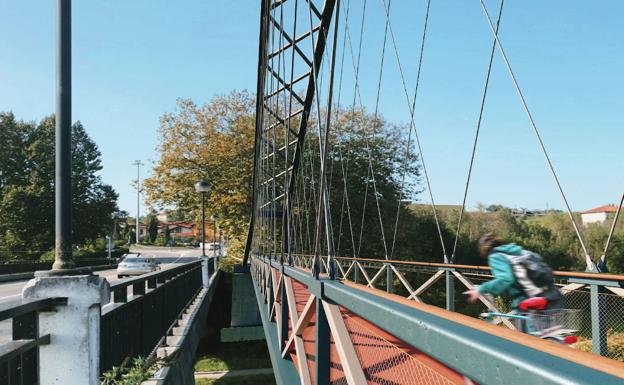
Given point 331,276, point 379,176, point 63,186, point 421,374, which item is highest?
point 379,176

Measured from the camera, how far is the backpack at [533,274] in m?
3.44

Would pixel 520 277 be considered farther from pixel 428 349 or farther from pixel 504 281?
pixel 428 349

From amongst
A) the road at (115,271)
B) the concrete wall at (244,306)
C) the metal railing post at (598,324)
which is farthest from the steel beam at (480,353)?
the concrete wall at (244,306)

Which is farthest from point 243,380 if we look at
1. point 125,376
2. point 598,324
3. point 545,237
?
point 545,237

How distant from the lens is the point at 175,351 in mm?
6684

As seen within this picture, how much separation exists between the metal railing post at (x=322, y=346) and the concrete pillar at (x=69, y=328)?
1.78m

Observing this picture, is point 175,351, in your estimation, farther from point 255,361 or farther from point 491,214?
point 491,214

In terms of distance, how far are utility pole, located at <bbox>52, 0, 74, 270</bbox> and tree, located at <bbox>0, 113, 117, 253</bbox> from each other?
43.4 meters

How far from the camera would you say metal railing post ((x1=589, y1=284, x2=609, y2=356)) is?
5168 mm

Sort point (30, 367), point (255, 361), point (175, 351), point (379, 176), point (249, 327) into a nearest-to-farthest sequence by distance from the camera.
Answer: point (30, 367) → point (175, 351) → point (255, 361) → point (249, 327) → point (379, 176)

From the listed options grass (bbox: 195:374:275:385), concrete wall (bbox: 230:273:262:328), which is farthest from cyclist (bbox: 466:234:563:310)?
concrete wall (bbox: 230:273:262:328)

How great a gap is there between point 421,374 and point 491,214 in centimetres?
4493

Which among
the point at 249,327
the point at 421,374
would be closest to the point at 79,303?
the point at 421,374

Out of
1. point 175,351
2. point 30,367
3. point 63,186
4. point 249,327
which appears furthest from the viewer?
point 249,327
